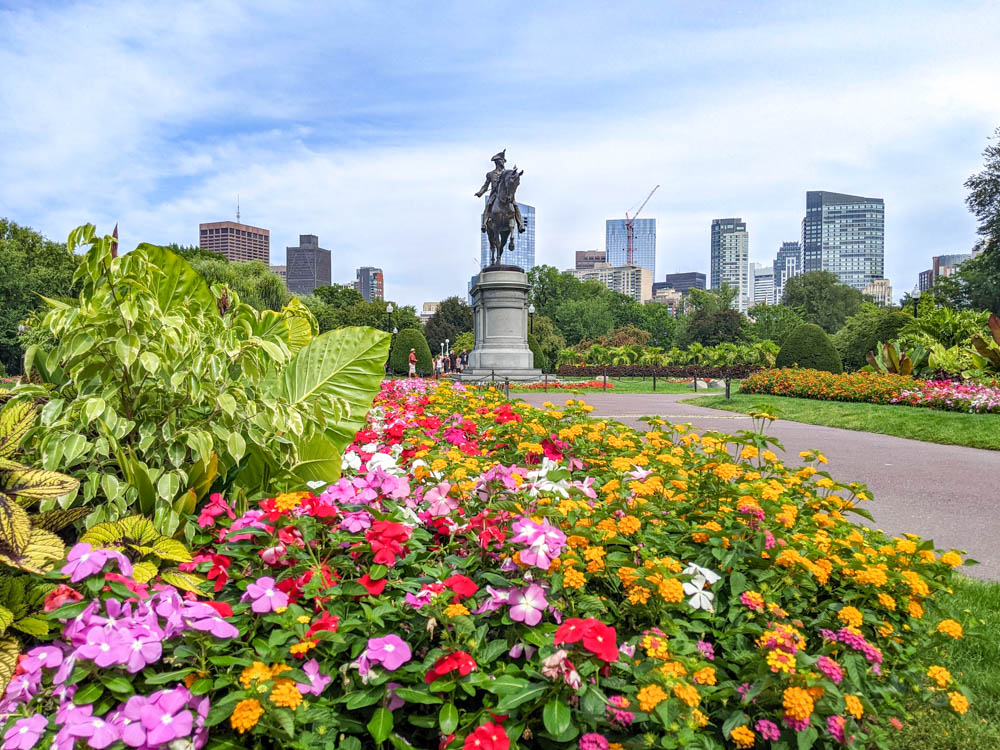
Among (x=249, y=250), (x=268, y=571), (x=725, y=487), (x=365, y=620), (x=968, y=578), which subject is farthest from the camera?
(x=249, y=250)

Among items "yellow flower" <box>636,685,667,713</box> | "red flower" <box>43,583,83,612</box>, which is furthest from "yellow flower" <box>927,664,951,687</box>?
"red flower" <box>43,583,83,612</box>

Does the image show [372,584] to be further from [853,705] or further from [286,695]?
[853,705]

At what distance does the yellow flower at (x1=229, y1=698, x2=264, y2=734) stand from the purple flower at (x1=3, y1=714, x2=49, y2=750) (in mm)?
475

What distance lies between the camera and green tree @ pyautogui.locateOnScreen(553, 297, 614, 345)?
64750mm

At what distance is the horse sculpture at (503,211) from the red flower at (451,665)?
22359 mm

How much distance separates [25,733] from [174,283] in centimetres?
205

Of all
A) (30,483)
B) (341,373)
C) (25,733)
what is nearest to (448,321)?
(341,373)

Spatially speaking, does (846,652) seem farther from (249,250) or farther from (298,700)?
(249,250)

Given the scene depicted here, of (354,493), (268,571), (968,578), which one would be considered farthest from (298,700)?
(968,578)

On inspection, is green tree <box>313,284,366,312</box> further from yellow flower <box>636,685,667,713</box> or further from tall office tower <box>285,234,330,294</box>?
tall office tower <box>285,234,330,294</box>

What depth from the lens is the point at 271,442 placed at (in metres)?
2.59

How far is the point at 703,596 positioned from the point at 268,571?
1295 mm

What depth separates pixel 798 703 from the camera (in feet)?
4.66

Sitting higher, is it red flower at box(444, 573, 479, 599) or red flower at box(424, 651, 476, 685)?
red flower at box(444, 573, 479, 599)
